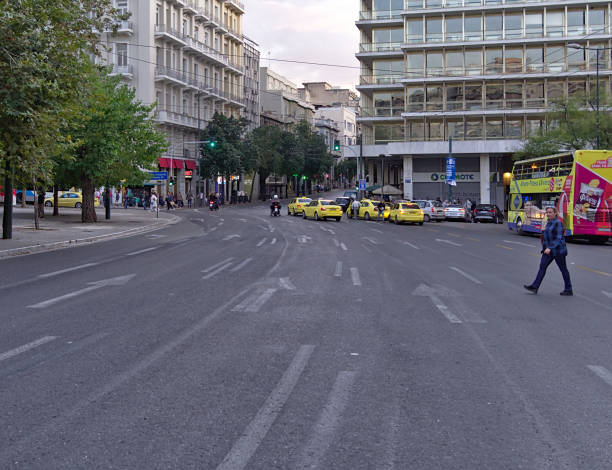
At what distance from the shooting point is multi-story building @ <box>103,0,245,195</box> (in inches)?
2479

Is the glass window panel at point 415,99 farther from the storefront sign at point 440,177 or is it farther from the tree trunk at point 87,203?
the tree trunk at point 87,203

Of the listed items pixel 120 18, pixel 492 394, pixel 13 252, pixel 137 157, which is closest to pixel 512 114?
pixel 137 157

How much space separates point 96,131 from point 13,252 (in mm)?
13980

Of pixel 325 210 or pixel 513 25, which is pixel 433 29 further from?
pixel 325 210

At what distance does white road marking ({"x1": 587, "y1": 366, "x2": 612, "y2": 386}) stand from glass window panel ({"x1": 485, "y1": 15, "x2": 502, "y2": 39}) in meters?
54.8

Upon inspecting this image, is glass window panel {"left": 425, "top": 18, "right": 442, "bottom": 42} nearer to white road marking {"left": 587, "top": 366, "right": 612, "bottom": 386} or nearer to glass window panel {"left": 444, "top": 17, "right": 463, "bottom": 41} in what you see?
glass window panel {"left": 444, "top": 17, "right": 463, "bottom": 41}

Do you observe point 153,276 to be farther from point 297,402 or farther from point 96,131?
point 96,131

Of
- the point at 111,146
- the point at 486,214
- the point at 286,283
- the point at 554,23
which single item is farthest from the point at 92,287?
the point at 554,23

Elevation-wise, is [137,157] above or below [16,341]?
above

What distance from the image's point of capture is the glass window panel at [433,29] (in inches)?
2275

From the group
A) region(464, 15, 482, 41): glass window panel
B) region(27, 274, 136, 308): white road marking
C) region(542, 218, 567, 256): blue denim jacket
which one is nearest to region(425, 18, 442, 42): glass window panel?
region(464, 15, 482, 41): glass window panel

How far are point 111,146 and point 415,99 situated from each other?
115ft

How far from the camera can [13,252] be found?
1912 centimetres

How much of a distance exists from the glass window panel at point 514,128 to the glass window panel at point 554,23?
780 centimetres
